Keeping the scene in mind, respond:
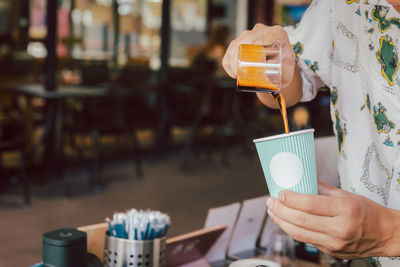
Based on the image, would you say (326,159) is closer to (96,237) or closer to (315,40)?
(315,40)

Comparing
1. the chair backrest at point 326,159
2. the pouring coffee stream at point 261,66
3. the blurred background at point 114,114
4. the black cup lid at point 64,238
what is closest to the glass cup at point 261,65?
the pouring coffee stream at point 261,66

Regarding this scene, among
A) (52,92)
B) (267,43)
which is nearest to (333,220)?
(267,43)

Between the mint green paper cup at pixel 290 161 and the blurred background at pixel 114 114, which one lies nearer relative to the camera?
the mint green paper cup at pixel 290 161

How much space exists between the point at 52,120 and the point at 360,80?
15.6 feet

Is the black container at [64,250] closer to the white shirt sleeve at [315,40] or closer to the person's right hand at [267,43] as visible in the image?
the person's right hand at [267,43]

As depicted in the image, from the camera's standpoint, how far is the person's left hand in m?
0.83

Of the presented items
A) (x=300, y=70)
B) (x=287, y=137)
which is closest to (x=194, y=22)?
(x=300, y=70)

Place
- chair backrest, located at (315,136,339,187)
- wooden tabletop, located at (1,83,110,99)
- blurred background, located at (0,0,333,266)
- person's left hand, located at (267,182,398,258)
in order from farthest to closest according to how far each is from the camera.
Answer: wooden tabletop, located at (1,83,110,99) → blurred background, located at (0,0,333,266) → chair backrest, located at (315,136,339,187) → person's left hand, located at (267,182,398,258)

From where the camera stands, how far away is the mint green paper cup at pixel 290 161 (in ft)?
2.76

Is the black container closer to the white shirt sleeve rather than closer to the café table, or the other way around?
the white shirt sleeve

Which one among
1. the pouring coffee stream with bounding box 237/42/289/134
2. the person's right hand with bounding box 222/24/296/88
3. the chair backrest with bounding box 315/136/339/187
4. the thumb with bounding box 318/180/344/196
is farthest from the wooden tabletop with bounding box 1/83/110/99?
the thumb with bounding box 318/180/344/196

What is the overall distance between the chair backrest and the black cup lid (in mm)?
1282

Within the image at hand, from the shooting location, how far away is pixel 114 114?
A: 6238 millimetres

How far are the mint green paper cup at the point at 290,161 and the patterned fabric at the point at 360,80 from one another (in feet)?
1.23
